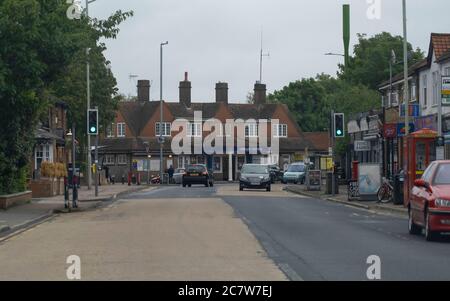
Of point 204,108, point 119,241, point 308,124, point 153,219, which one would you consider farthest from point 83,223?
point 308,124

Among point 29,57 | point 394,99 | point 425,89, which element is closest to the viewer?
point 29,57

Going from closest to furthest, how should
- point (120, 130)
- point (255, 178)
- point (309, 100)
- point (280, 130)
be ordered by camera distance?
point (255, 178)
point (120, 130)
point (280, 130)
point (309, 100)

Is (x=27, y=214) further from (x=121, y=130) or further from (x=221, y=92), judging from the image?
(x=221, y=92)

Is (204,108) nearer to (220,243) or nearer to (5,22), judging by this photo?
(5,22)

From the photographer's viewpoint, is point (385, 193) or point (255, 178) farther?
point (255, 178)

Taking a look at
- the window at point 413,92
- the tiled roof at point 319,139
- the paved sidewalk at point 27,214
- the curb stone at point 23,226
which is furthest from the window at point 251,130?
the curb stone at point 23,226

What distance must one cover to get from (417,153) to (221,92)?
6773 cm

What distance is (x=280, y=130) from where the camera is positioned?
318ft

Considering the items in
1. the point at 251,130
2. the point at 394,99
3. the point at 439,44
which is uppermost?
the point at 439,44

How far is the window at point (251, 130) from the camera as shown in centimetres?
9378

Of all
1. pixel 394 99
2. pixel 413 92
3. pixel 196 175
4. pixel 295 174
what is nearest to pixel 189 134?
pixel 295 174

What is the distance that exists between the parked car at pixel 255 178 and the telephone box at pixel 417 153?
20.9 metres

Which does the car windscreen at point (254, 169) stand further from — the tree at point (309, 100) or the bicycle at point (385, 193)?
the tree at point (309, 100)
